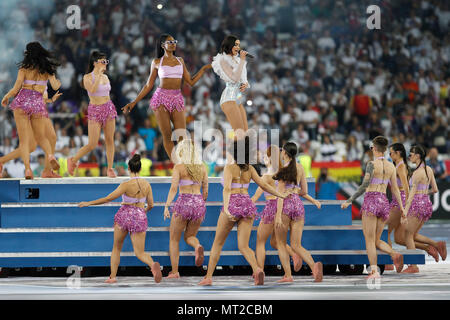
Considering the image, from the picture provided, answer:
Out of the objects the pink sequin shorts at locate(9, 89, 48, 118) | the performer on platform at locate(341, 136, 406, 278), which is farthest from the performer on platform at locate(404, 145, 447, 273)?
the pink sequin shorts at locate(9, 89, 48, 118)

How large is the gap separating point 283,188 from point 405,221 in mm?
1517

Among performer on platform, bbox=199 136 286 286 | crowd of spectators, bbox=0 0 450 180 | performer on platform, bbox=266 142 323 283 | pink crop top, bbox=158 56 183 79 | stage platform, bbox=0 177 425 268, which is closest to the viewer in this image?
performer on platform, bbox=199 136 286 286

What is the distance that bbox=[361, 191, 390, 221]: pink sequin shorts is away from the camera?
9.60 metres

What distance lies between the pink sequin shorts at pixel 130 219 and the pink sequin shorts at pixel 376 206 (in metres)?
2.45

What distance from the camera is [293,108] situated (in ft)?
59.1

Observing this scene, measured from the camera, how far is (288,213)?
9.47m

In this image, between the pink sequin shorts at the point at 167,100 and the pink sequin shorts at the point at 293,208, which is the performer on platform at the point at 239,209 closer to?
the pink sequin shorts at the point at 293,208

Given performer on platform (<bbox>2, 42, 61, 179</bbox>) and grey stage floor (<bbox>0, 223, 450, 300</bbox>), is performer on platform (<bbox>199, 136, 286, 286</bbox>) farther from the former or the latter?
performer on platform (<bbox>2, 42, 61, 179</bbox>)

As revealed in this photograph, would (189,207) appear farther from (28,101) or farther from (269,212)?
(28,101)

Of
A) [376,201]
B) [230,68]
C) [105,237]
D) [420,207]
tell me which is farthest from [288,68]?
[105,237]

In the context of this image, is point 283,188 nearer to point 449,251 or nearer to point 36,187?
point 36,187

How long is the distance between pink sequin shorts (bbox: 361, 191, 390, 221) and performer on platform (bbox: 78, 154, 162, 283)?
2368mm
